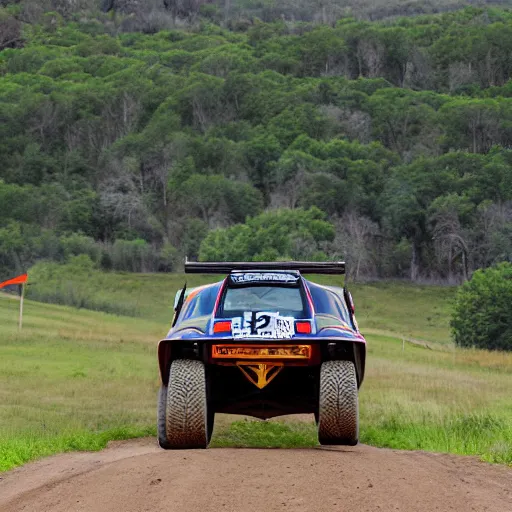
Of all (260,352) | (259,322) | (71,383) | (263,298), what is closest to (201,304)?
(263,298)

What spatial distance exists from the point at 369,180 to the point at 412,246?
18300 mm

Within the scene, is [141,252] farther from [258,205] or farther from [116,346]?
[116,346]

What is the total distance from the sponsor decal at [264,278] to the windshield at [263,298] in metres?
0.10

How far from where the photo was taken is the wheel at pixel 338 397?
→ 12.0m

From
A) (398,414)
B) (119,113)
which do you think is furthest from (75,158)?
(398,414)

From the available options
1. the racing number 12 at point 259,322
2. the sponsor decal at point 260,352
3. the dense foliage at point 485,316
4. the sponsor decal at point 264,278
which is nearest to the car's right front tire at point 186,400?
the sponsor decal at point 260,352

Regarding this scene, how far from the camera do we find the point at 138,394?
2731 centimetres

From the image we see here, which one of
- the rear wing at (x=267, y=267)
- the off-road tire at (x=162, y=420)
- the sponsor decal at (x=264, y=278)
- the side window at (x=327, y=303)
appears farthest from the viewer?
the rear wing at (x=267, y=267)

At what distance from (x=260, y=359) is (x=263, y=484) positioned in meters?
2.69

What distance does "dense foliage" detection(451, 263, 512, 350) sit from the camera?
78062mm

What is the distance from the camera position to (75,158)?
172 meters

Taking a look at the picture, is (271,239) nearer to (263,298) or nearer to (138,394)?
(138,394)

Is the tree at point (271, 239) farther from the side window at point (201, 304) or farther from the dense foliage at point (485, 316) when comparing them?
the side window at point (201, 304)

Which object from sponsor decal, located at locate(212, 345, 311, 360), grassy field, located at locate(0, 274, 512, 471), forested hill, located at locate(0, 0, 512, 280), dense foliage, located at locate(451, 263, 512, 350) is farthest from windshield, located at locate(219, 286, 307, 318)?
forested hill, located at locate(0, 0, 512, 280)
